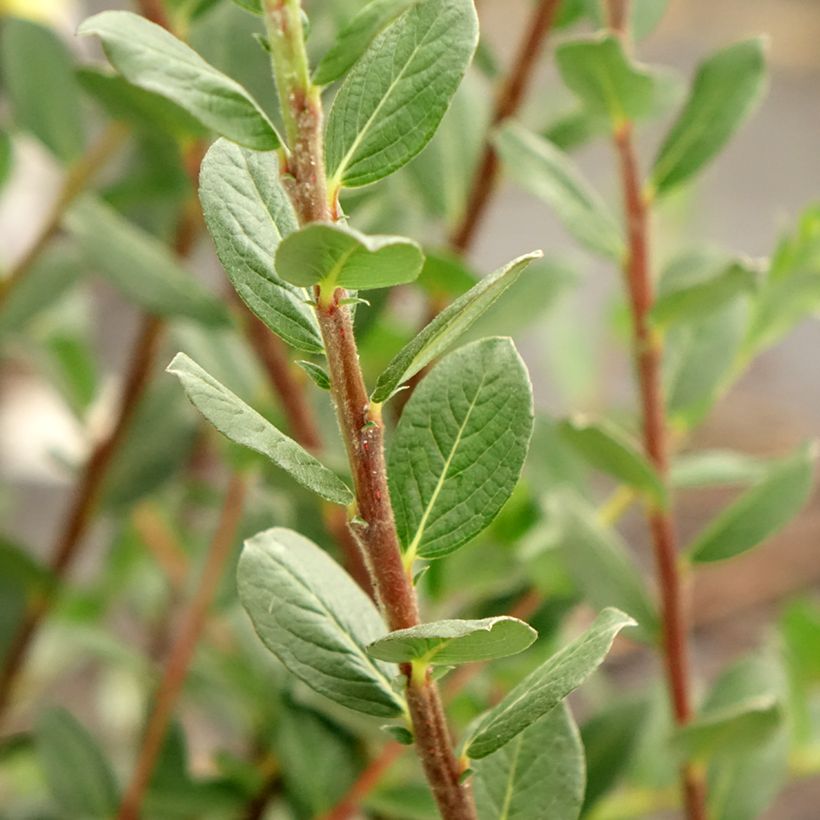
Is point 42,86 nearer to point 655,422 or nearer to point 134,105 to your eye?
point 134,105

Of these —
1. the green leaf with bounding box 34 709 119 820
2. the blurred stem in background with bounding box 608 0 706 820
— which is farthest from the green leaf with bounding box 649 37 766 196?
the green leaf with bounding box 34 709 119 820

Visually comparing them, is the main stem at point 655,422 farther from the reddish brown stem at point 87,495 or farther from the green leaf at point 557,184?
the reddish brown stem at point 87,495

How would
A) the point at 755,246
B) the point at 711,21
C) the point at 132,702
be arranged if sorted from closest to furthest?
1. the point at 132,702
2. the point at 755,246
3. the point at 711,21

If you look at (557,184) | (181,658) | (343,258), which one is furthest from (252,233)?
(181,658)

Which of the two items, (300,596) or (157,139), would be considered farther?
(157,139)

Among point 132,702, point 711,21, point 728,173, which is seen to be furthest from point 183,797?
point 711,21

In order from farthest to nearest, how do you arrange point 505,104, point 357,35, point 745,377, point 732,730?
point 745,377, point 505,104, point 732,730, point 357,35

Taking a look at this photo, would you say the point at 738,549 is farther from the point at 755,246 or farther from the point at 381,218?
the point at 755,246

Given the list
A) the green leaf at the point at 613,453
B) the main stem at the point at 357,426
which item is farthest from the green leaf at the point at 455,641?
the green leaf at the point at 613,453
